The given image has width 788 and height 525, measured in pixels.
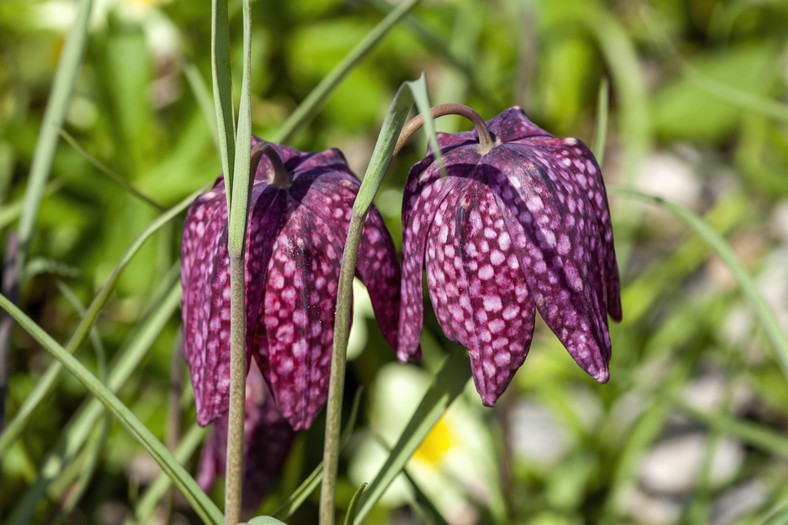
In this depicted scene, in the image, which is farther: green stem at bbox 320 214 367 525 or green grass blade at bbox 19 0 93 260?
green grass blade at bbox 19 0 93 260

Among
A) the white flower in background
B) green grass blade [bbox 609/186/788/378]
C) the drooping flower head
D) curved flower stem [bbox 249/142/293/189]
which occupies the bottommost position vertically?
the white flower in background

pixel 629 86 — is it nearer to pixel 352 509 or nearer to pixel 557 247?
pixel 557 247

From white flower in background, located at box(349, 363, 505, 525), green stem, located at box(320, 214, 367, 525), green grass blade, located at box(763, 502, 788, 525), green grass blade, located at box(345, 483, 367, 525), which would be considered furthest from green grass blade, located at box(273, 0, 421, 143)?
white flower in background, located at box(349, 363, 505, 525)

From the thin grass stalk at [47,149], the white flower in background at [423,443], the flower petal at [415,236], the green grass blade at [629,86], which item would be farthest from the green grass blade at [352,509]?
the green grass blade at [629,86]

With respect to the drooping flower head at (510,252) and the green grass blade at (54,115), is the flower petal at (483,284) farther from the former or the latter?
the green grass blade at (54,115)

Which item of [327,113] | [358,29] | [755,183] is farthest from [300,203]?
[755,183]

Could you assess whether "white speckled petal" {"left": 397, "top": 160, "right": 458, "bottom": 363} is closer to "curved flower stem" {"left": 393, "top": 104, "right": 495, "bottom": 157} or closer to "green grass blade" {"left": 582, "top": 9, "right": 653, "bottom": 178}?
"curved flower stem" {"left": 393, "top": 104, "right": 495, "bottom": 157}
